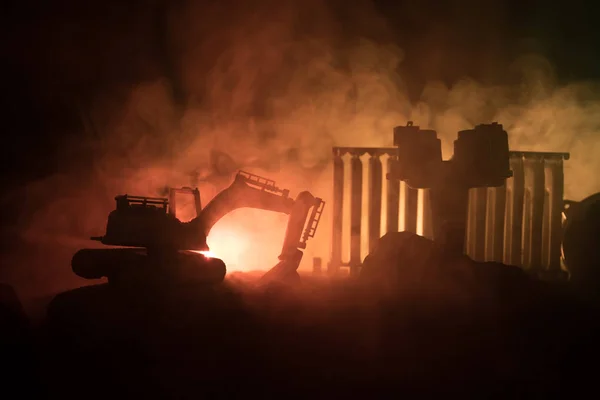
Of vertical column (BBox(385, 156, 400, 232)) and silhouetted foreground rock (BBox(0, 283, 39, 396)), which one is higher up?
vertical column (BBox(385, 156, 400, 232))

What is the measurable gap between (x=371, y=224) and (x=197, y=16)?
20.0 ft

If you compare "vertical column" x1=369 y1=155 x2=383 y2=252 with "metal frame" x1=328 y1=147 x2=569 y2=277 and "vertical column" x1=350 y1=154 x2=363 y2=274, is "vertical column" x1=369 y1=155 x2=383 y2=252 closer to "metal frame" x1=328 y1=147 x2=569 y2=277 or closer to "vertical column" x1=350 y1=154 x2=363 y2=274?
"metal frame" x1=328 y1=147 x2=569 y2=277

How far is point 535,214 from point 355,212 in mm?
3588

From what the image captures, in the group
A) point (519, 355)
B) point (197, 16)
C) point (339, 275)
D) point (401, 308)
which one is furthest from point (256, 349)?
point (197, 16)

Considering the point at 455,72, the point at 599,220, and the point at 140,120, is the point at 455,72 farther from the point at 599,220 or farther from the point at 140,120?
the point at 140,120

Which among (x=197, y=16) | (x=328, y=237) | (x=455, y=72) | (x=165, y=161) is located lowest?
(x=328, y=237)

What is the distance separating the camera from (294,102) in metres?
10.5

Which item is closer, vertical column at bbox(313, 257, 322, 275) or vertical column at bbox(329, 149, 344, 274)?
vertical column at bbox(329, 149, 344, 274)

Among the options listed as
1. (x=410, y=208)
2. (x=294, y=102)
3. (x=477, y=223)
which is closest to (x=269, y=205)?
(x=410, y=208)

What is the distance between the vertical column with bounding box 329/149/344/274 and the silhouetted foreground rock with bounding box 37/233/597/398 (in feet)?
8.03

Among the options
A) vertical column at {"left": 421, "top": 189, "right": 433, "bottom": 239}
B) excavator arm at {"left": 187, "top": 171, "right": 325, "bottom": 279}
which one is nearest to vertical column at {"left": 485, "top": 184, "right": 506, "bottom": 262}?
vertical column at {"left": 421, "top": 189, "right": 433, "bottom": 239}

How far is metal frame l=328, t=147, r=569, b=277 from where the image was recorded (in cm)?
909

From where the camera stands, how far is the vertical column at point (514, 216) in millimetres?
9164

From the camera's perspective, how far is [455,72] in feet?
35.0
